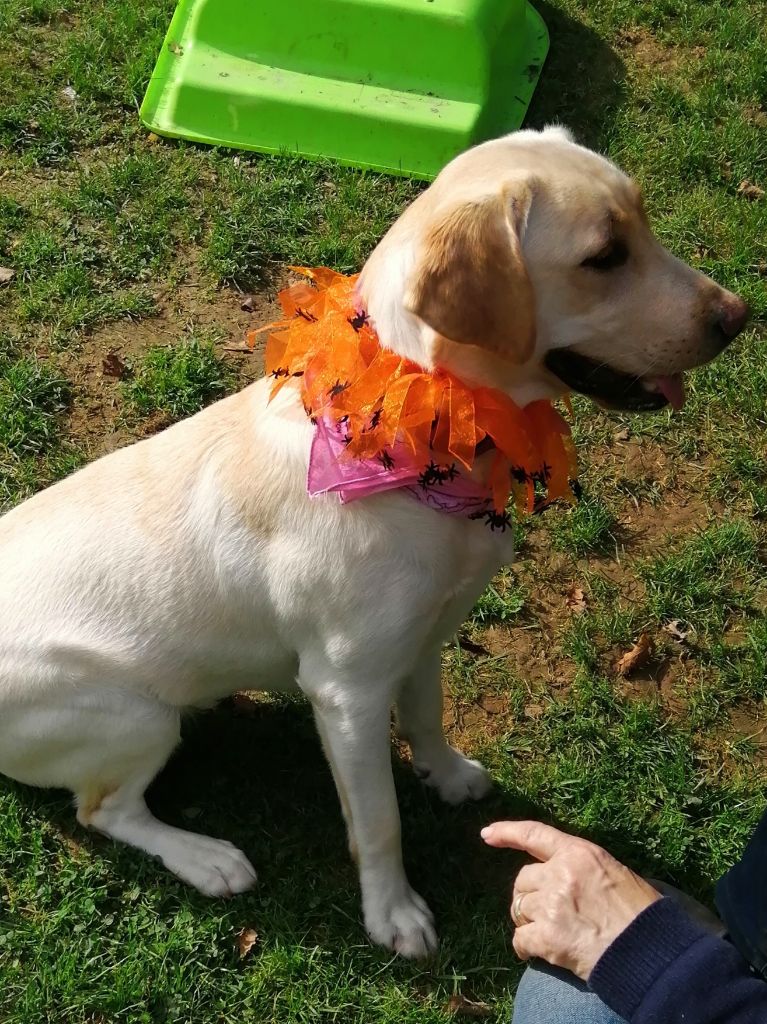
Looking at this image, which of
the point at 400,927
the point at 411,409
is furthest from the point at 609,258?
the point at 400,927

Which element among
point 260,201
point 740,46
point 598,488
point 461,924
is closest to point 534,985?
point 461,924

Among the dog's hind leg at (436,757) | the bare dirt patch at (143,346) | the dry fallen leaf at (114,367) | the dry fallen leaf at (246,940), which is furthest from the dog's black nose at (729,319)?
the dry fallen leaf at (114,367)

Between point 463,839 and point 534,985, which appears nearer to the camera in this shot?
point 534,985

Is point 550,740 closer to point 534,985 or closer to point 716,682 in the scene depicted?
point 716,682

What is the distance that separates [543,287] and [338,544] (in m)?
0.80

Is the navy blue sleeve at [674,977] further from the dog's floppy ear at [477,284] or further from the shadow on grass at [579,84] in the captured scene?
the shadow on grass at [579,84]

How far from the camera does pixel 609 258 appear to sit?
2.48m

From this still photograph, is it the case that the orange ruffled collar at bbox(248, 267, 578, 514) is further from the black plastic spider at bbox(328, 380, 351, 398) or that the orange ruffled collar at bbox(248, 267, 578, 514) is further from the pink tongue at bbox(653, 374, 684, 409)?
the pink tongue at bbox(653, 374, 684, 409)

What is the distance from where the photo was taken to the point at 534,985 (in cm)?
259

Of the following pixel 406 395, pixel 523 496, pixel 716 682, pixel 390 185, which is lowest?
pixel 716 682

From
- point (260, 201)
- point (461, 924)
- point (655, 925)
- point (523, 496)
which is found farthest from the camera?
point (260, 201)

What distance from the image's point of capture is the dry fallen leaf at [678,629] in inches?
148

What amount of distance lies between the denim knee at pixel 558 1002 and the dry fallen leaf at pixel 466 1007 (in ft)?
1.31

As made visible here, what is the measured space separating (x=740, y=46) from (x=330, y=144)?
2.57m
